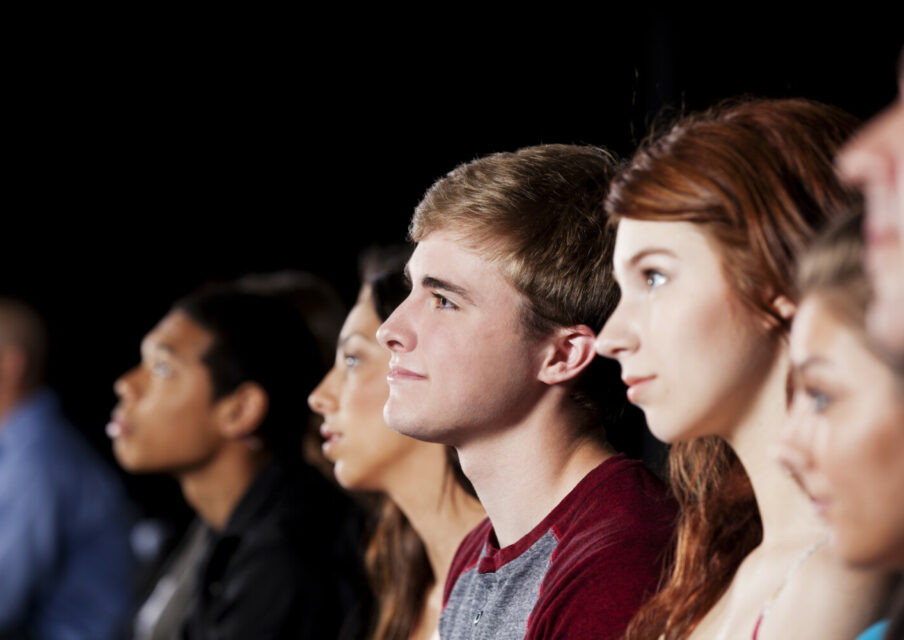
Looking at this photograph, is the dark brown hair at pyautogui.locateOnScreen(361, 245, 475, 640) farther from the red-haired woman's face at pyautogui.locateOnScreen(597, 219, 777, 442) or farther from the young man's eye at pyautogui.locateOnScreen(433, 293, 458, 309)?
the red-haired woman's face at pyautogui.locateOnScreen(597, 219, 777, 442)

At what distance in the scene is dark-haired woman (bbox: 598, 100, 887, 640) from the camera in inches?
46.6

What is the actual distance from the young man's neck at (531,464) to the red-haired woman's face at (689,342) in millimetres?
417

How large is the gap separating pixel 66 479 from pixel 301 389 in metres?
1.16

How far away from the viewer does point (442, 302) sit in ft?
5.49

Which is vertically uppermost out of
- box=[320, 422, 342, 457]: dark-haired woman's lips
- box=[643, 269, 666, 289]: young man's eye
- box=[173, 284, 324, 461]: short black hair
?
box=[643, 269, 666, 289]: young man's eye

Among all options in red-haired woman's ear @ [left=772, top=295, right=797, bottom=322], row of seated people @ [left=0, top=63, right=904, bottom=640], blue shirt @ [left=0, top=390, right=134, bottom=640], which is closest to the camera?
row of seated people @ [left=0, top=63, right=904, bottom=640]

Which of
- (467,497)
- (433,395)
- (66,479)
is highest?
(433,395)

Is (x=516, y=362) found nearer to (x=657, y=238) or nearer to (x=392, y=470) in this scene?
(x=657, y=238)

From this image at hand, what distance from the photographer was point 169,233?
477 centimetres

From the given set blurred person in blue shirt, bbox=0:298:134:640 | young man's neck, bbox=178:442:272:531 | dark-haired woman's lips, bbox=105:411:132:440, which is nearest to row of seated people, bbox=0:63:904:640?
young man's neck, bbox=178:442:272:531

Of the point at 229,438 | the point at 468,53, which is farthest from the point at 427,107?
the point at 229,438

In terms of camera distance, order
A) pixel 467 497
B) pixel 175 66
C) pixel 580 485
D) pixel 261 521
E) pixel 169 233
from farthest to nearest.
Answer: pixel 169 233, pixel 175 66, pixel 261 521, pixel 467 497, pixel 580 485

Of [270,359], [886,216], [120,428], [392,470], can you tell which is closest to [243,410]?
[270,359]

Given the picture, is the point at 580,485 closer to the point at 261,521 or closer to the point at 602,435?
the point at 602,435
